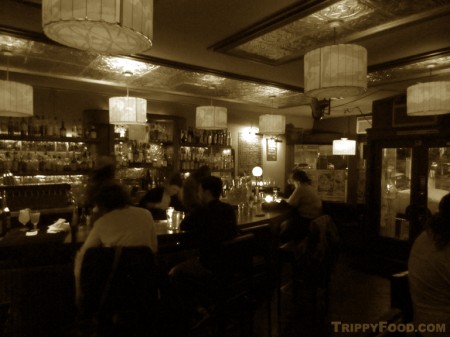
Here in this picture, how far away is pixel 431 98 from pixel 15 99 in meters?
4.46

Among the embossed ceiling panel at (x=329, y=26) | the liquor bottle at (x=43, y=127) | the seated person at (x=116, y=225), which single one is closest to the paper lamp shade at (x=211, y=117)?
the embossed ceiling panel at (x=329, y=26)

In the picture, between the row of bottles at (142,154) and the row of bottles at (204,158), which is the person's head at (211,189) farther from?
the row of bottles at (204,158)

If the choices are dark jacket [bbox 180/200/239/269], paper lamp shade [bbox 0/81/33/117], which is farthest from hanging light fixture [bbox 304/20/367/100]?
paper lamp shade [bbox 0/81/33/117]

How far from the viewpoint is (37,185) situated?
561cm

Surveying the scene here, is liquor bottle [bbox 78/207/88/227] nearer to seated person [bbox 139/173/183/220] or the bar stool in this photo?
seated person [bbox 139/173/183/220]

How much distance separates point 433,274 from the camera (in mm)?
1967

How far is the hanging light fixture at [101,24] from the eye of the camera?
1.65m

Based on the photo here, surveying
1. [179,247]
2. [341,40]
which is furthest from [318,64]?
[179,247]

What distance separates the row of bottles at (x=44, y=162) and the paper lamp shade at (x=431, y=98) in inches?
200

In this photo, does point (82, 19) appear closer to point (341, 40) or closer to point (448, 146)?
point (341, 40)

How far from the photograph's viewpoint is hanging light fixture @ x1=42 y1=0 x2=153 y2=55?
1646 millimetres

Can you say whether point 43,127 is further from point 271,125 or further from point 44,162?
point 271,125

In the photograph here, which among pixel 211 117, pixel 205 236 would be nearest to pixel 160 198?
pixel 211 117

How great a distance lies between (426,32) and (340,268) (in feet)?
11.5
